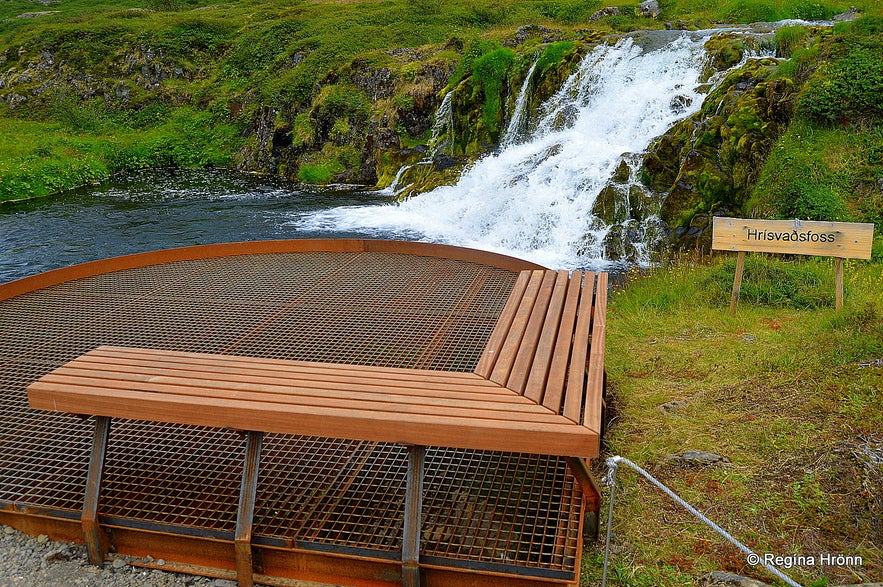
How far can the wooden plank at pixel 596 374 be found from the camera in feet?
8.82

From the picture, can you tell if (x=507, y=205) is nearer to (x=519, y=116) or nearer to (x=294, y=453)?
(x=519, y=116)

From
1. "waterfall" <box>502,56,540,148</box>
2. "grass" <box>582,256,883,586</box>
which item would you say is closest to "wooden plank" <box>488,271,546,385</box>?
"grass" <box>582,256,883,586</box>

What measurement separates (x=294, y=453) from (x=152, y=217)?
14946mm

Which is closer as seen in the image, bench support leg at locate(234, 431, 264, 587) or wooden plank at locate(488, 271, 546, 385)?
bench support leg at locate(234, 431, 264, 587)

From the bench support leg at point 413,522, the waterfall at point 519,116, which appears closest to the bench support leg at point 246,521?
the bench support leg at point 413,522

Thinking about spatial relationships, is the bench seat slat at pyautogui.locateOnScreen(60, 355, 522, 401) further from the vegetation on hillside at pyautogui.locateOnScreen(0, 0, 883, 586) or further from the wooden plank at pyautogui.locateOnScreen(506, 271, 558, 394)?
the vegetation on hillside at pyautogui.locateOnScreen(0, 0, 883, 586)

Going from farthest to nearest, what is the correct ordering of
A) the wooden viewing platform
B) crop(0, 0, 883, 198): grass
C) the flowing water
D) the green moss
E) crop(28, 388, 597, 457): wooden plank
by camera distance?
crop(0, 0, 883, 198): grass < the flowing water < the green moss < the wooden viewing platform < crop(28, 388, 597, 457): wooden plank

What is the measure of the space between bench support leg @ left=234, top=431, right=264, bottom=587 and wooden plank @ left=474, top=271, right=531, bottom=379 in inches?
43.9

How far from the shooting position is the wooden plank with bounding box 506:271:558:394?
121 inches

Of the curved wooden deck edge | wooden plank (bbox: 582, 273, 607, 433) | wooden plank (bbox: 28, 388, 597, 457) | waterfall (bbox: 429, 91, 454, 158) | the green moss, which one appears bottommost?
the curved wooden deck edge

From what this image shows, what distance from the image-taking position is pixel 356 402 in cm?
288

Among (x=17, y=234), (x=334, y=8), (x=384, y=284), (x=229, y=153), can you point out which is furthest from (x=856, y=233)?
(x=334, y=8)

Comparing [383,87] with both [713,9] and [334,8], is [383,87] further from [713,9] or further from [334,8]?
[334,8]

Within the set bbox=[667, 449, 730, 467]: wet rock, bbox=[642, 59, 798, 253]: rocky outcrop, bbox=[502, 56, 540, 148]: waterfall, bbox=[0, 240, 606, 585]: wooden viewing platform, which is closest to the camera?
bbox=[0, 240, 606, 585]: wooden viewing platform
